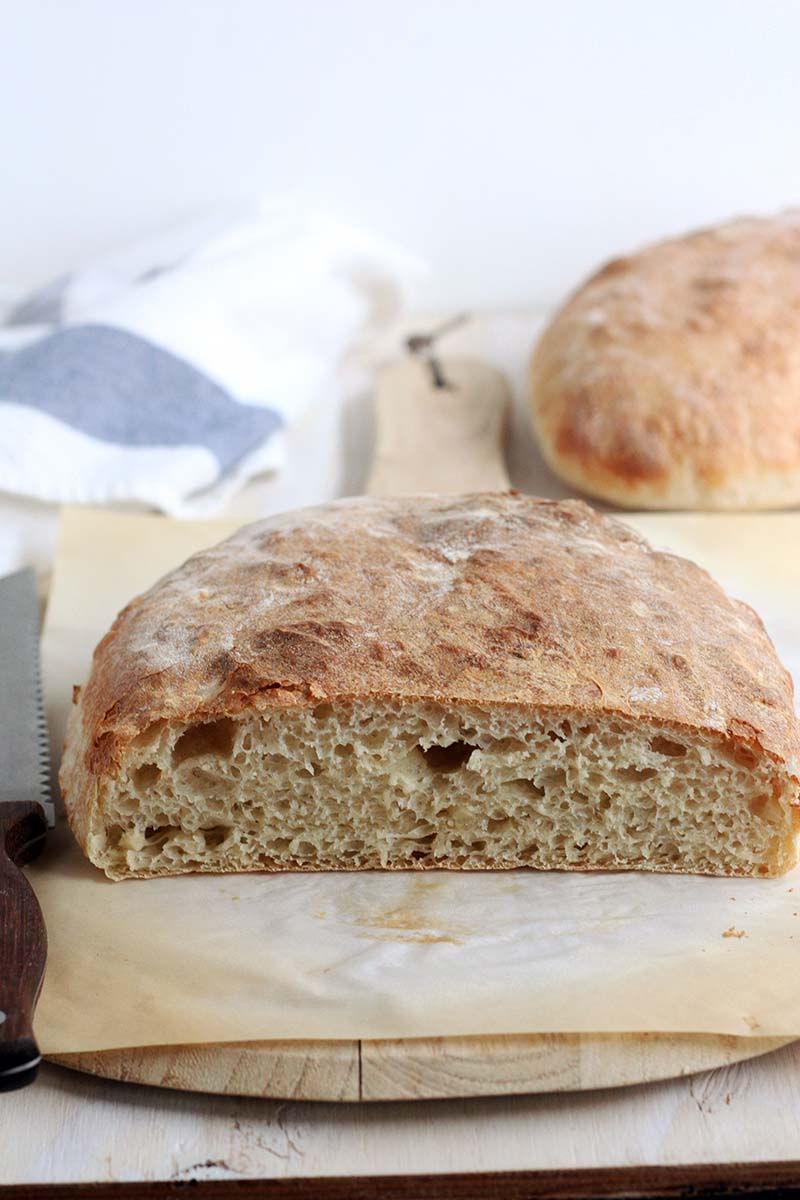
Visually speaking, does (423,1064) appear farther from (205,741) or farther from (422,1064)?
(205,741)

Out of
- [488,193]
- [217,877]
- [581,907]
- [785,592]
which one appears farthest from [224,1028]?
[488,193]

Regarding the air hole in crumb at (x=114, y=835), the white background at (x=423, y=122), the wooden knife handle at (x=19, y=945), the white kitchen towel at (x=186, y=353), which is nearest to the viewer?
the wooden knife handle at (x=19, y=945)

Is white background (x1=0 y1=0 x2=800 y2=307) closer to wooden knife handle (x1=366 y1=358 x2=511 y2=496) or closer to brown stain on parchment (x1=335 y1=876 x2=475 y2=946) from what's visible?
wooden knife handle (x1=366 y1=358 x2=511 y2=496)

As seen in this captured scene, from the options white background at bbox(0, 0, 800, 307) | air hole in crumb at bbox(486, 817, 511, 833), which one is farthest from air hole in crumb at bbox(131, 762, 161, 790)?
white background at bbox(0, 0, 800, 307)

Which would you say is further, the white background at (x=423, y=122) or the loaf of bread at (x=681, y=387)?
the white background at (x=423, y=122)

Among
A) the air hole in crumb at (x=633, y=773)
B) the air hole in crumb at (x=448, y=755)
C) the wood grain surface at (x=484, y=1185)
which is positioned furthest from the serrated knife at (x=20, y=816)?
the air hole in crumb at (x=633, y=773)

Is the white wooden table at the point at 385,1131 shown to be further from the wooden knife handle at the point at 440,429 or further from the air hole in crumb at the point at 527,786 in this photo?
the wooden knife handle at the point at 440,429

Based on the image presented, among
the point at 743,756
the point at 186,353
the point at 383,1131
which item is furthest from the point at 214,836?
the point at 186,353
